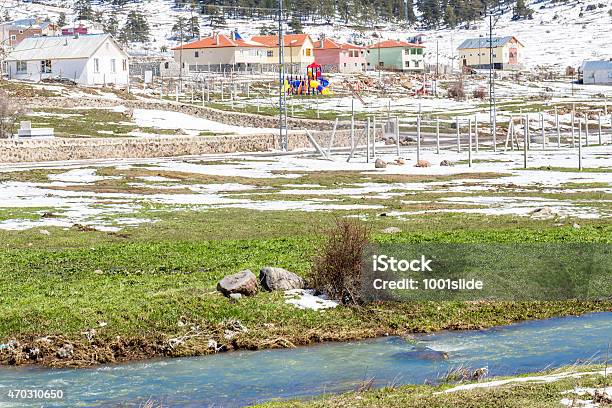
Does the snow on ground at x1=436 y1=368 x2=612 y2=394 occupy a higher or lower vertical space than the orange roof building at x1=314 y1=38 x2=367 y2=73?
lower

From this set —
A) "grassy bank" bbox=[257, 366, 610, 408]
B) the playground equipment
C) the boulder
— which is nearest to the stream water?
"grassy bank" bbox=[257, 366, 610, 408]

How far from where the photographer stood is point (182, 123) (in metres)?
98.1

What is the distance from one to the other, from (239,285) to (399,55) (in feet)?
533

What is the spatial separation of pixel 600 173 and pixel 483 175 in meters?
6.36

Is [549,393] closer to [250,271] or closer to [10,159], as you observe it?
[250,271]

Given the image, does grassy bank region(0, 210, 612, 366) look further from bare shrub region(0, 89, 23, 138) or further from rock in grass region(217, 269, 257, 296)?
bare shrub region(0, 89, 23, 138)

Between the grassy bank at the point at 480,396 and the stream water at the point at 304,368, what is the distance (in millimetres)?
2042

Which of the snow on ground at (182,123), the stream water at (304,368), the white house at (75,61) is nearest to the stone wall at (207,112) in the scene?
the snow on ground at (182,123)

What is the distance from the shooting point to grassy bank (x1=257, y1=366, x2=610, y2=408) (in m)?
14.3

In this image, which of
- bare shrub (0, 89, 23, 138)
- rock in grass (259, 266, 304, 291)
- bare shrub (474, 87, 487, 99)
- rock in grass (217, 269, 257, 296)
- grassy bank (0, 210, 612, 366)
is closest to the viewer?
grassy bank (0, 210, 612, 366)

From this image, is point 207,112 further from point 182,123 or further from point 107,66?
point 107,66

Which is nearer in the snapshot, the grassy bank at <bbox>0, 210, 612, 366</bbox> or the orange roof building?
the grassy bank at <bbox>0, 210, 612, 366</bbox>

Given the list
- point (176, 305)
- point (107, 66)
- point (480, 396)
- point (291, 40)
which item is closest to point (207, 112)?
point (107, 66)

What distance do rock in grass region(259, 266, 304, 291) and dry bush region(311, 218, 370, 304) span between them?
0.67 meters
